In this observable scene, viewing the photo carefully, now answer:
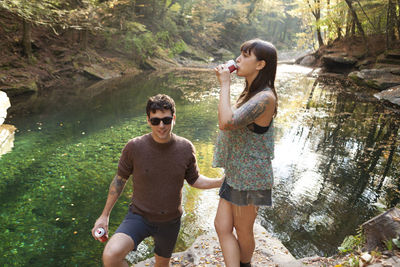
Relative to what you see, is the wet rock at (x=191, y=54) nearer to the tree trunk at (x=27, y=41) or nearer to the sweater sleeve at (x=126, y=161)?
the tree trunk at (x=27, y=41)

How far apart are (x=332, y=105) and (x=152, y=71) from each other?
52.5 feet

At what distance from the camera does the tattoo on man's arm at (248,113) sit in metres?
2.20

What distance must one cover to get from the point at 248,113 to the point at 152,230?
Result: 1.30m

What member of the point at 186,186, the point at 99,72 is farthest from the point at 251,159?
the point at 99,72

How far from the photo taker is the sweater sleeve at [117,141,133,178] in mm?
2510

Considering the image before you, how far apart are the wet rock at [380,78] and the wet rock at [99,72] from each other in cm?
1611

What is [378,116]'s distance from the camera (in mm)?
11438

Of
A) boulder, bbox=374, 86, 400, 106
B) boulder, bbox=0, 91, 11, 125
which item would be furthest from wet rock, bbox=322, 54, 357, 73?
boulder, bbox=0, 91, 11, 125

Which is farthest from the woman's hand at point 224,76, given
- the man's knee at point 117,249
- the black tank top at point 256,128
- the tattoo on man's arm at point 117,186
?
the man's knee at point 117,249

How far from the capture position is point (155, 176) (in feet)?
8.20

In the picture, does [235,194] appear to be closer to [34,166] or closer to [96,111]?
[34,166]

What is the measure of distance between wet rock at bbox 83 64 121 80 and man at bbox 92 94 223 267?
60.6 feet

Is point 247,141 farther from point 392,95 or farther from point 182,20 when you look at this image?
point 182,20

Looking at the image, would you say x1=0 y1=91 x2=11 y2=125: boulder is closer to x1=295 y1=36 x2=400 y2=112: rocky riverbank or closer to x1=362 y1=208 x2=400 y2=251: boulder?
x1=362 y1=208 x2=400 y2=251: boulder
